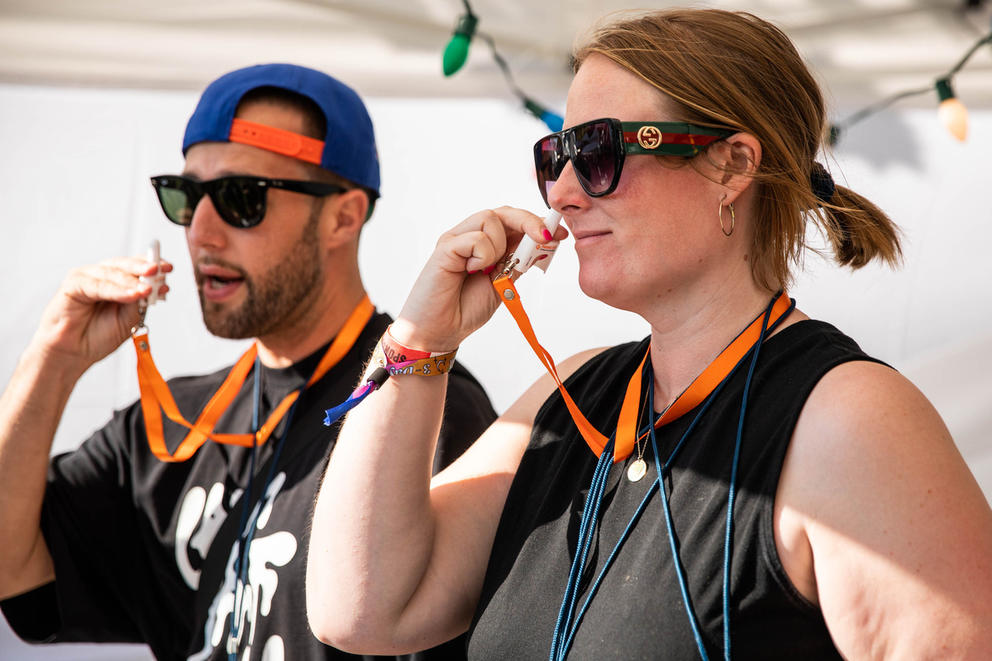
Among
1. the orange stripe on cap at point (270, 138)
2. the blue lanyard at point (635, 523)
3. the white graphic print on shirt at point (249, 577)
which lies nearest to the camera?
the blue lanyard at point (635, 523)

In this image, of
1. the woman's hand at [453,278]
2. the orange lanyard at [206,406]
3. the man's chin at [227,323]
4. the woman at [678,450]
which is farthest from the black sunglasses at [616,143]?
the man's chin at [227,323]

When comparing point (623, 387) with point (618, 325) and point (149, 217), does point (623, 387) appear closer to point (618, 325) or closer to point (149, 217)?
point (618, 325)

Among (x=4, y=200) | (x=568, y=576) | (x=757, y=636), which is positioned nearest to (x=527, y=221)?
(x=568, y=576)

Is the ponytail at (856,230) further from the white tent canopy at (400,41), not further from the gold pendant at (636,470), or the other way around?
the white tent canopy at (400,41)

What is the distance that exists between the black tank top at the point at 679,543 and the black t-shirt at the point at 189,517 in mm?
442

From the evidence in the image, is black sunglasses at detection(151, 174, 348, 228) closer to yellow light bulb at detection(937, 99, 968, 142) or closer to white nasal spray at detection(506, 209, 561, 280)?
white nasal spray at detection(506, 209, 561, 280)

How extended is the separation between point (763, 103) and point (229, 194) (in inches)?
51.3

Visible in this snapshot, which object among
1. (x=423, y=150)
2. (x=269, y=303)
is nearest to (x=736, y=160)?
(x=269, y=303)

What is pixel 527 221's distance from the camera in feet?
5.14

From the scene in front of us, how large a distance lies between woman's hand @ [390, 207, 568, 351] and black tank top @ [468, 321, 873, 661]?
26cm

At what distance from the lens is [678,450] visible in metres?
1.42

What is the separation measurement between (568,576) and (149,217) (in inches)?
95.5

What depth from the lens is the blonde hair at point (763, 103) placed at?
4.80 ft

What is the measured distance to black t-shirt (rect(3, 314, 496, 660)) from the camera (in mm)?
2006
